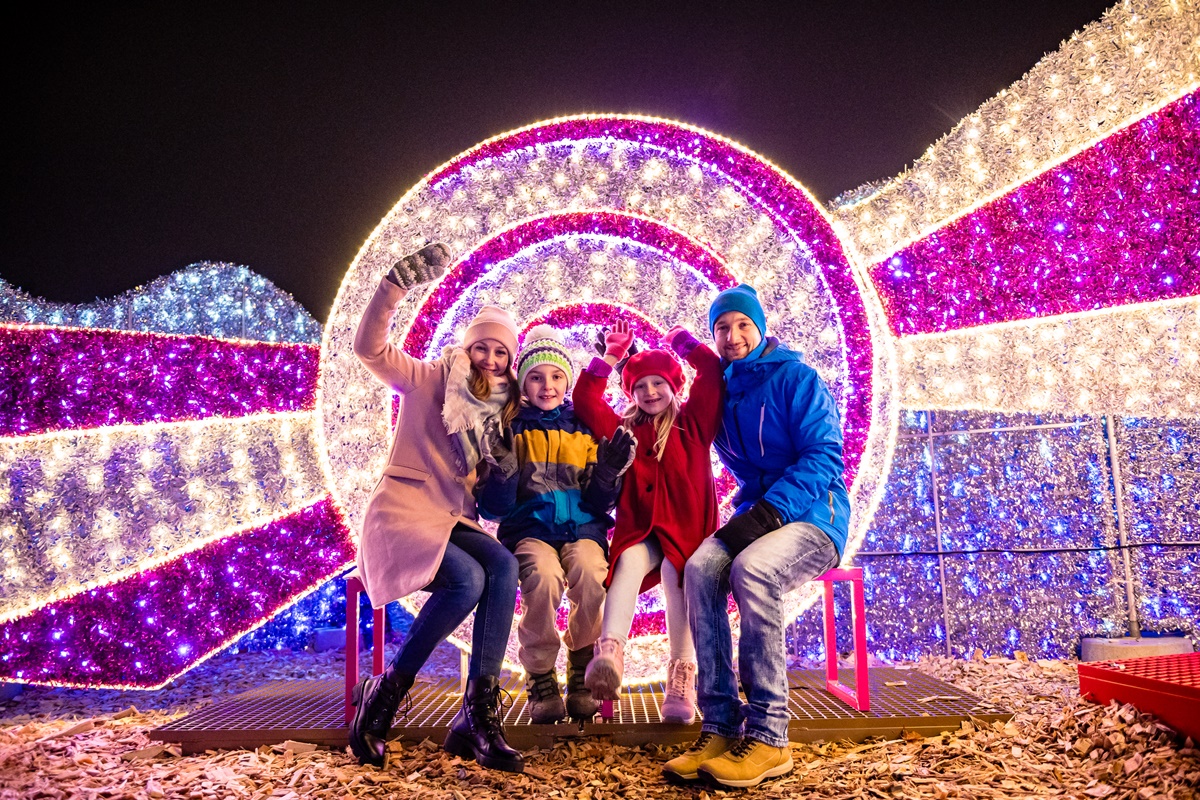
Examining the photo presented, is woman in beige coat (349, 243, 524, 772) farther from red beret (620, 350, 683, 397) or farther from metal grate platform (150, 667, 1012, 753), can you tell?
red beret (620, 350, 683, 397)

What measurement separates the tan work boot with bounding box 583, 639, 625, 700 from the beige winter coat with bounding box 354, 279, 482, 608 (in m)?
0.68

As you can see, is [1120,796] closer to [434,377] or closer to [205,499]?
[434,377]

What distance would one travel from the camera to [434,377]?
329 cm

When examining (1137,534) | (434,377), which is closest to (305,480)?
(434,377)

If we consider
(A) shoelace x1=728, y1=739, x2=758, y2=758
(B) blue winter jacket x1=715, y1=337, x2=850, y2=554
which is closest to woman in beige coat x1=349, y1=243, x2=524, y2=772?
(A) shoelace x1=728, y1=739, x2=758, y2=758

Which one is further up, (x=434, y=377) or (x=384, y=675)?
(x=434, y=377)

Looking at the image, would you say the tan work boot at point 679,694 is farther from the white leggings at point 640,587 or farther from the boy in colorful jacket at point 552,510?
the boy in colorful jacket at point 552,510

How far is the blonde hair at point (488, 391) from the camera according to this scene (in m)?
3.21

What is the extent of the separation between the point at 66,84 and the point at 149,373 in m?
2.61

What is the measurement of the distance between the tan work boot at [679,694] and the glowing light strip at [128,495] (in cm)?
300

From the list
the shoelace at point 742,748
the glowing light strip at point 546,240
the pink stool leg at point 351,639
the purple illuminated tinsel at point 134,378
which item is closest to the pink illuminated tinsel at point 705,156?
the glowing light strip at point 546,240

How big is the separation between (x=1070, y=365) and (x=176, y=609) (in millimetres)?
5396

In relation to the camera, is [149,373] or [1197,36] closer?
[1197,36]

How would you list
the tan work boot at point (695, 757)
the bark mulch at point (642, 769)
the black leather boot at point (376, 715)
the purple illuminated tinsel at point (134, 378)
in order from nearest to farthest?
1. the bark mulch at point (642, 769)
2. the tan work boot at point (695, 757)
3. the black leather boot at point (376, 715)
4. the purple illuminated tinsel at point (134, 378)
